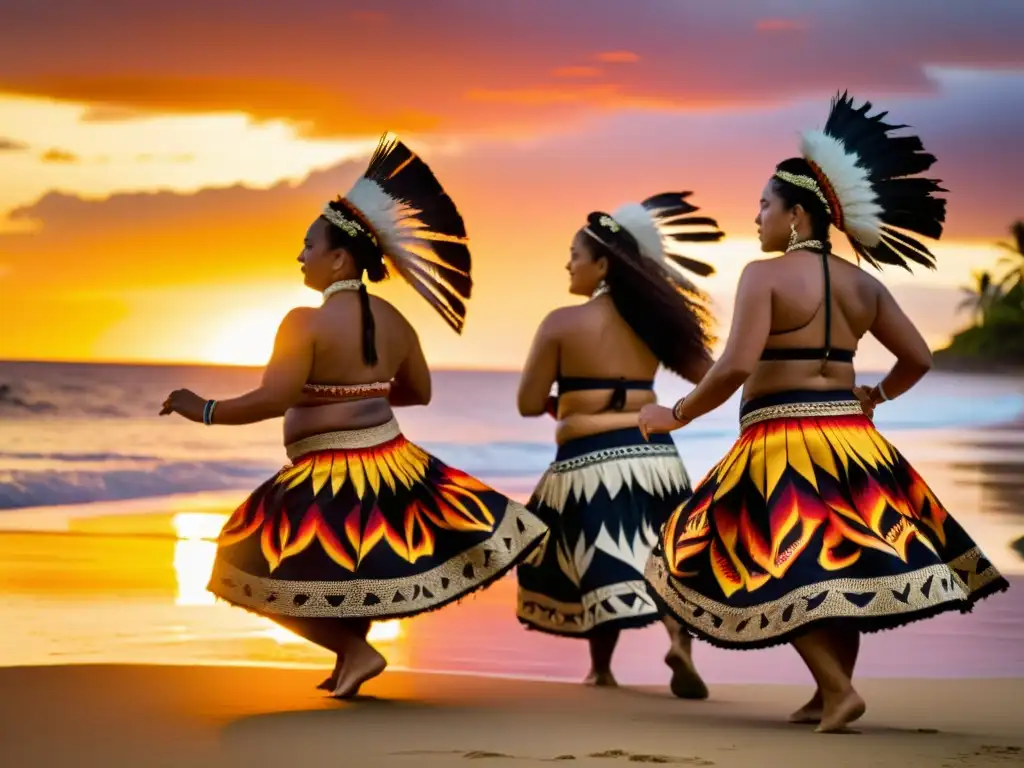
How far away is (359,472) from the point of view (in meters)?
5.56

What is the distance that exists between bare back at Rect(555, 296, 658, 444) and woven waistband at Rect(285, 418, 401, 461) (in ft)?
2.94

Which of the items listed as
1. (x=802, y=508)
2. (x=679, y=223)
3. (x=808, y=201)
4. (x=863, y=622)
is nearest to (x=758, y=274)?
(x=808, y=201)

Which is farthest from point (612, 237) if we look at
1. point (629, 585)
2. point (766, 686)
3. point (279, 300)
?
point (279, 300)

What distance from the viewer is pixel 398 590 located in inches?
213

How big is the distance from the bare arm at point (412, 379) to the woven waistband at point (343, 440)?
22 cm

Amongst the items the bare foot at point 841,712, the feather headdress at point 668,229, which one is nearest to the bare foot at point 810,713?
the bare foot at point 841,712

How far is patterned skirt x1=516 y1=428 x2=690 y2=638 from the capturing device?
242 inches

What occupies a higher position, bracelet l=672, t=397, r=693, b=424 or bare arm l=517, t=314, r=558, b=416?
bare arm l=517, t=314, r=558, b=416

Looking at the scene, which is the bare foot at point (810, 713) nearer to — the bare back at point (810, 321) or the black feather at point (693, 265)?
the bare back at point (810, 321)

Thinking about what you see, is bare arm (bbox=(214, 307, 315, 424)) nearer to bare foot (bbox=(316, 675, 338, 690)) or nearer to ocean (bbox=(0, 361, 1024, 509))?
bare foot (bbox=(316, 675, 338, 690))

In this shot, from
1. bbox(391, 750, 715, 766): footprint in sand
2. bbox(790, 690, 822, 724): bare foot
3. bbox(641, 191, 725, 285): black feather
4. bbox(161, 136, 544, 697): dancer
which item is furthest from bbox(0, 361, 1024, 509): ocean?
bbox(391, 750, 715, 766): footprint in sand

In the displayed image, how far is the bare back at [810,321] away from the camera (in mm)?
5070

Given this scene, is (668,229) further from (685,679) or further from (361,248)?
(685,679)

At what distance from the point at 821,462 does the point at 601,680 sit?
59.4 inches
